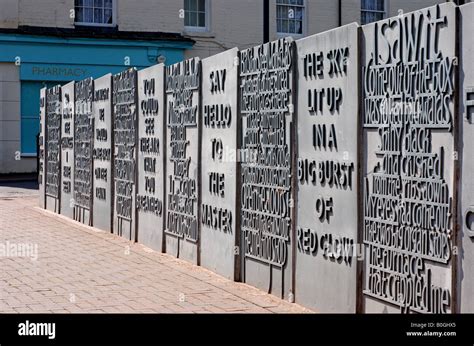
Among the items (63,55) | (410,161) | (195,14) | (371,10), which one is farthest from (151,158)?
(371,10)

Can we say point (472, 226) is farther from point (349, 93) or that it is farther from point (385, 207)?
point (349, 93)

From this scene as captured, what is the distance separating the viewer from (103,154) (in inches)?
593

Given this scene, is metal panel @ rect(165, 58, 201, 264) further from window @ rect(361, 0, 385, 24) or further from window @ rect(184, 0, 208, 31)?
window @ rect(361, 0, 385, 24)

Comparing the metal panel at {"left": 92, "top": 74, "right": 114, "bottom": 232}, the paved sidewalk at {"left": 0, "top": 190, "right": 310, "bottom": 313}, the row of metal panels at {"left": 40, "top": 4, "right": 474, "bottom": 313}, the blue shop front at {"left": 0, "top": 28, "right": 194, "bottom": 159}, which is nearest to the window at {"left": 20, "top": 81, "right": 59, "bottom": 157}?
the blue shop front at {"left": 0, "top": 28, "right": 194, "bottom": 159}

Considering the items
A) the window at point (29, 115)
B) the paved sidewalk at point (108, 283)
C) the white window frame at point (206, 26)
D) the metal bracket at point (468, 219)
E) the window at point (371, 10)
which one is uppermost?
the window at point (371, 10)

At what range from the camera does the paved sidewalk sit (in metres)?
8.42

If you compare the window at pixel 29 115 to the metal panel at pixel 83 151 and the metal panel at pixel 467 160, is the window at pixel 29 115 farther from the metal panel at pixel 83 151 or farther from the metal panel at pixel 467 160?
the metal panel at pixel 467 160

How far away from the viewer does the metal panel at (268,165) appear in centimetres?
873

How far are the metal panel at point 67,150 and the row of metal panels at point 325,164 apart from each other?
3.90m

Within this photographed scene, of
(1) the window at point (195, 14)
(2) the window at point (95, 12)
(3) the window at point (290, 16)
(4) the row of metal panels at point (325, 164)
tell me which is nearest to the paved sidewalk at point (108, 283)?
(4) the row of metal panels at point (325, 164)

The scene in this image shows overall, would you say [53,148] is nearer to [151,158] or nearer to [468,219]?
[151,158]

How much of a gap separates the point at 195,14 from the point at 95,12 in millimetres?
3211

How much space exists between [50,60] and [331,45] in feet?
67.9
